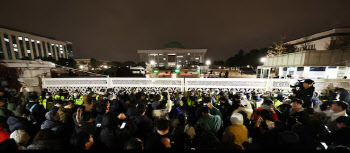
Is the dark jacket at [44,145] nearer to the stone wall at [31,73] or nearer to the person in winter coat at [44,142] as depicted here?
the person in winter coat at [44,142]

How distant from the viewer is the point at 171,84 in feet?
25.5

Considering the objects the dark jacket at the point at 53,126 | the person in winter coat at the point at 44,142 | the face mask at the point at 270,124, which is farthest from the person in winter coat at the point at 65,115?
the face mask at the point at 270,124

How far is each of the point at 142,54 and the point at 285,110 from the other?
4080cm

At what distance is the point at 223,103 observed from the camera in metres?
4.54

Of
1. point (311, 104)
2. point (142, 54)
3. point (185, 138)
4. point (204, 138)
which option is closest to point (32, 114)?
point (185, 138)

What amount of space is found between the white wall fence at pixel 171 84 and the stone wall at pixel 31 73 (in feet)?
1.29

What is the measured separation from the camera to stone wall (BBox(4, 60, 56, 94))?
7.33 m

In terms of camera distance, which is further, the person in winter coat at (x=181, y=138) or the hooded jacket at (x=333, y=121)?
the hooded jacket at (x=333, y=121)

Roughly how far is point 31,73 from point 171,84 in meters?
8.52

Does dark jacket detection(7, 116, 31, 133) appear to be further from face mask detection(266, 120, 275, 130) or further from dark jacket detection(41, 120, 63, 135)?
face mask detection(266, 120, 275, 130)

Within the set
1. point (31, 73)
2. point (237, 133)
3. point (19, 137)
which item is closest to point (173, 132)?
point (237, 133)

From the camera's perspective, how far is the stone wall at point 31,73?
7.33 meters

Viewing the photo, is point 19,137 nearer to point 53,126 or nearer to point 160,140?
point 53,126

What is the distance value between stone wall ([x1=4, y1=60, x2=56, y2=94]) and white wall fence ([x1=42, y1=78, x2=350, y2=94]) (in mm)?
394
